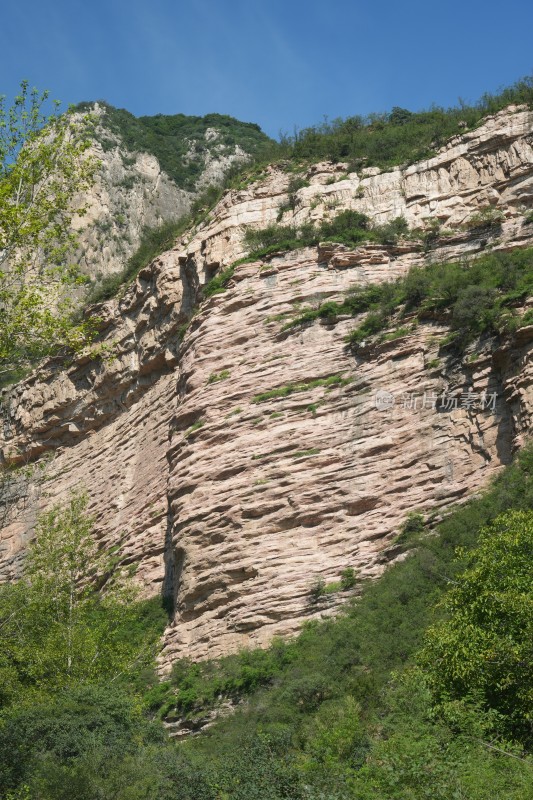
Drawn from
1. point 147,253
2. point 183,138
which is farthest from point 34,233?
point 183,138

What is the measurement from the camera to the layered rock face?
22.7m

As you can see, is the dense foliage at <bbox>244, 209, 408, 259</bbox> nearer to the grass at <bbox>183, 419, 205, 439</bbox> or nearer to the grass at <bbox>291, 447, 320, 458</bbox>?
the grass at <bbox>183, 419, 205, 439</bbox>

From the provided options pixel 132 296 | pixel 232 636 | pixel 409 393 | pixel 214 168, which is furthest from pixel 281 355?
pixel 214 168

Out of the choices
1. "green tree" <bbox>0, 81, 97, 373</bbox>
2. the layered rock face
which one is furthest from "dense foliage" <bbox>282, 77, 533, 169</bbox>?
"green tree" <bbox>0, 81, 97, 373</bbox>

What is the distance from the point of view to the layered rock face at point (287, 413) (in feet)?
74.3

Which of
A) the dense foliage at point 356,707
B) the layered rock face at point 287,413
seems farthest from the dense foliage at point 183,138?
the dense foliage at point 356,707

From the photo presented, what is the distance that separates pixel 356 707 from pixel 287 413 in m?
10.6

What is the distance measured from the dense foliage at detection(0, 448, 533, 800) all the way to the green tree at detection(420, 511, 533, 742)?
3 cm

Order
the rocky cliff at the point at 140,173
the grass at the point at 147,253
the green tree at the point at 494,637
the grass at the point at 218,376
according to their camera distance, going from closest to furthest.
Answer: the green tree at the point at 494,637, the grass at the point at 218,376, the grass at the point at 147,253, the rocky cliff at the point at 140,173

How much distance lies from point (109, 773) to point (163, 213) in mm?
55698

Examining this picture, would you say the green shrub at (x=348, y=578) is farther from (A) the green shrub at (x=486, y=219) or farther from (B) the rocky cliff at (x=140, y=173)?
(B) the rocky cliff at (x=140, y=173)

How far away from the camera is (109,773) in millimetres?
13977

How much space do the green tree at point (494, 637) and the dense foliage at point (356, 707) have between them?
26 millimetres

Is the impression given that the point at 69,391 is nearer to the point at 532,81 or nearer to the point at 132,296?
the point at 132,296
